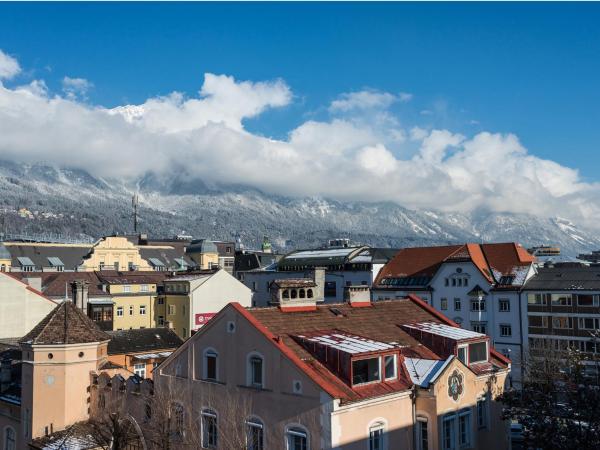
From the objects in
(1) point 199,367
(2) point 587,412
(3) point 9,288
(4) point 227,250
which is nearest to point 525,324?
(2) point 587,412

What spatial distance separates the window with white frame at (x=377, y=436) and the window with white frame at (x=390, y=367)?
8.15 feet

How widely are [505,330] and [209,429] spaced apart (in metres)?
53.9

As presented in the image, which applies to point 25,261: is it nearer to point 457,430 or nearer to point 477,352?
point 477,352

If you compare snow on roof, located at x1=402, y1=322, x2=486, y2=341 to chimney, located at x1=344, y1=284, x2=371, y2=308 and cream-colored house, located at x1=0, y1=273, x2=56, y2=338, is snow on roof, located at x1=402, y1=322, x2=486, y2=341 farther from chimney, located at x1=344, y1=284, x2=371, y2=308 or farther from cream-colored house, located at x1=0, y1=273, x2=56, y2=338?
cream-colored house, located at x1=0, y1=273, x2=56, y2=338

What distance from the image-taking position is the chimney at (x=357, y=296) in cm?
3928

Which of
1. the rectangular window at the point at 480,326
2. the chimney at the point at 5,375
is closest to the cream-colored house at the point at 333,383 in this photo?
the chimney at the point at 5,375

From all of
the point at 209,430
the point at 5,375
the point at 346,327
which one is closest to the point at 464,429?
the point at 346,327

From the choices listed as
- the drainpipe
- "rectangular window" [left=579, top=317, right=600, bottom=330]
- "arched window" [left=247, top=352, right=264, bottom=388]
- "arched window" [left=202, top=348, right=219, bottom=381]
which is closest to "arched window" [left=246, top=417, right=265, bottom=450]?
"arched window" [left=247, top=352, right=264, bottom=388]

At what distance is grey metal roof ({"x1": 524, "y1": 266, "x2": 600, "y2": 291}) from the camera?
237 feet

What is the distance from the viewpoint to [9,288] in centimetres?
6359

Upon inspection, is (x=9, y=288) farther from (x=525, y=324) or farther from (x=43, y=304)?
(x=525, y=324)

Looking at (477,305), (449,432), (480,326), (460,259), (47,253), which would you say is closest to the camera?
(449,432)

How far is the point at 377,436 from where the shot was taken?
29875 mm

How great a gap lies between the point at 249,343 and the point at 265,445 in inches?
198
